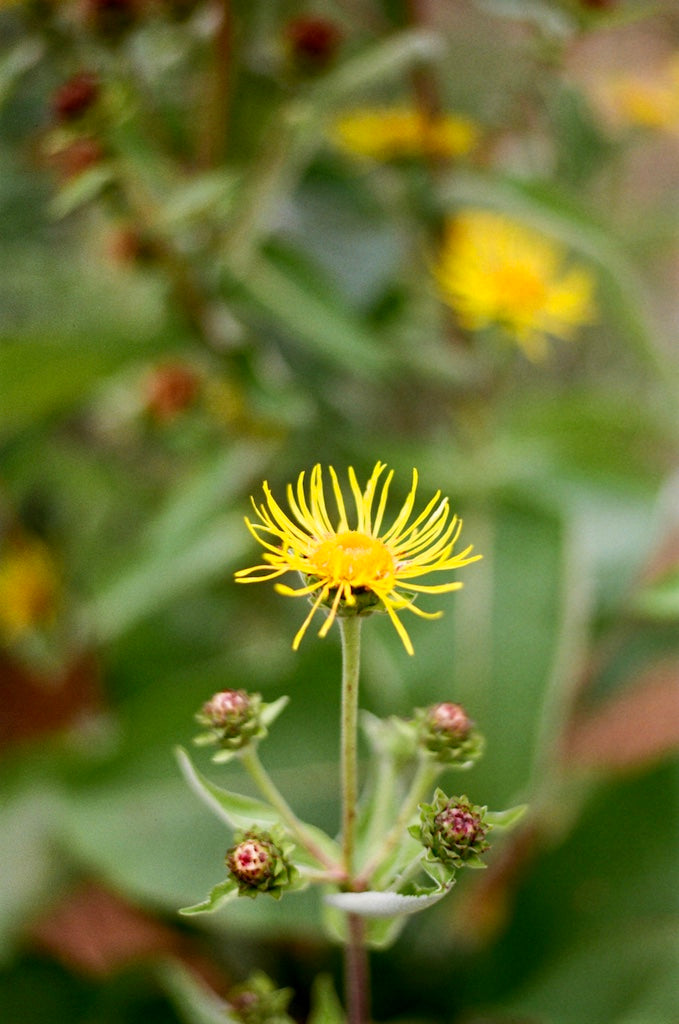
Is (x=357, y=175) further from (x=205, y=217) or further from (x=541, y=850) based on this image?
(x=541, y=850)

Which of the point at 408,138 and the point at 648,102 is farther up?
the point at 648,102

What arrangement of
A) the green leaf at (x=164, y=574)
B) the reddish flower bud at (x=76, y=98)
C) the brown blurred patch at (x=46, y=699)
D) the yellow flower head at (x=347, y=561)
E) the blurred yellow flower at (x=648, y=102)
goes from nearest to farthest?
the yellow flower head at (x=347, y=561) < the reddish flower bud at (x=76, y=98) < the green leaf at (x=164, y=574) < the blurred yellow flower at (x=648, y=102) < the brown blurred patch at (x=46, y=699)

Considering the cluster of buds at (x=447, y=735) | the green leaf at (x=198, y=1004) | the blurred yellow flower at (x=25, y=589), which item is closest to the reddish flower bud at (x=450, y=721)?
the cluster of buds at (x=447, y=735)

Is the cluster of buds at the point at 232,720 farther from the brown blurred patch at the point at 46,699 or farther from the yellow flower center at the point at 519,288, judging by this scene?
the brown blurred patch at the point at 46,699

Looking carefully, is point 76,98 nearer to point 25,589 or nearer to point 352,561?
point 352,561

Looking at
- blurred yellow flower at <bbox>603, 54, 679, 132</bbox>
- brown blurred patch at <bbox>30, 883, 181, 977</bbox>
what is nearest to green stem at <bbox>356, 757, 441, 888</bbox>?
brown blurred patch at <bbox>30, 883, 181, 977</bbox>

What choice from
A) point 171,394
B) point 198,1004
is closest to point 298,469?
point 171,394
